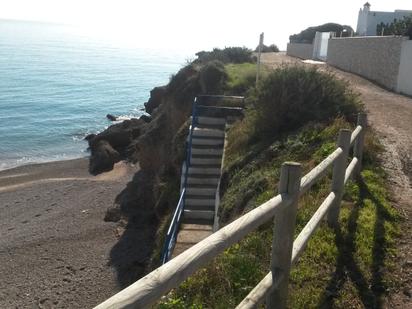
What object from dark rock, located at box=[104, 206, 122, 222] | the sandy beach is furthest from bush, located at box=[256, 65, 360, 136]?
dark rock, located at box=[104, 206, 122, 222]

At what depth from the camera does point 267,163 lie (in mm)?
10234

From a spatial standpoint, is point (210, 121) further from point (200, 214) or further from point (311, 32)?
point (311, 32)

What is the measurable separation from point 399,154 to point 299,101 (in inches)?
122

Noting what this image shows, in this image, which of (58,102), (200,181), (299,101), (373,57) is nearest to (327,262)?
(299,101)

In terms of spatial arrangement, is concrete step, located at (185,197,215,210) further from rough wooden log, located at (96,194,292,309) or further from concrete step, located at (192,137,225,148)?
rough wooden log, located at (96,194,292,309)

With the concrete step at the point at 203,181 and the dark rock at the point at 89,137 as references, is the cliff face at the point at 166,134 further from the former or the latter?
the dark rock at the point at 89,137

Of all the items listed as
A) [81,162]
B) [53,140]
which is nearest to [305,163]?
[81,162]

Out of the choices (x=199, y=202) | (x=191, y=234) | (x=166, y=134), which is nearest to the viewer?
(x=191, y=234)

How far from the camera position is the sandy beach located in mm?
13484

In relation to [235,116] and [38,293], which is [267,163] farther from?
[38,293]

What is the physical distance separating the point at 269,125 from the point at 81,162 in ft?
73.5

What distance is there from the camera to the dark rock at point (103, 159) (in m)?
29.4

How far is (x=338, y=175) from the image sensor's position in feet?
19.8

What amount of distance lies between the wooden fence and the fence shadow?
0.42 meters
